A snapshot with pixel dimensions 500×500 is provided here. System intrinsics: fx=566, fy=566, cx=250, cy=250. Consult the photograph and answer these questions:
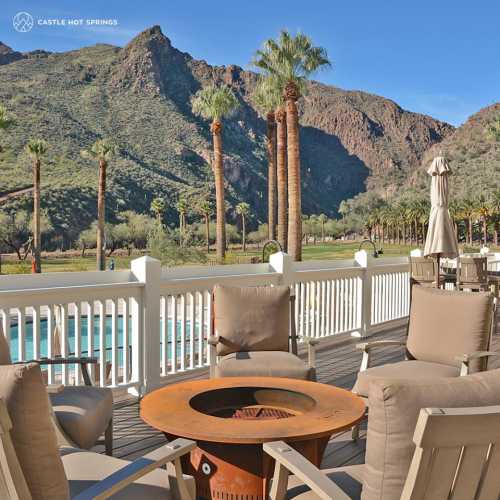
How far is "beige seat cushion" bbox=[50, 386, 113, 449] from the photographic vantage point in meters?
2.62

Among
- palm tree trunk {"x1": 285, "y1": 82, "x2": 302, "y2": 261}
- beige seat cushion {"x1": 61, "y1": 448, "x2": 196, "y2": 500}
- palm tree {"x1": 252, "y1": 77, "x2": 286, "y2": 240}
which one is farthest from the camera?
palm tree {"x1": 252, "y1": 77, "x2": 286, "y2": 240}

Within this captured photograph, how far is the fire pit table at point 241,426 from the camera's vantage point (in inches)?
93.8

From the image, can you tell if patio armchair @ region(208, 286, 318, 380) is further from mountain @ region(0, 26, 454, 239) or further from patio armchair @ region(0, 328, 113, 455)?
mountain @ region(0, 26, 454, 239)

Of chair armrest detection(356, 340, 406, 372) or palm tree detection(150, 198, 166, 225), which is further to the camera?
palm tree detection(150, 198, 166, 225)

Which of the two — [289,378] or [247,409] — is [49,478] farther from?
[289,378]

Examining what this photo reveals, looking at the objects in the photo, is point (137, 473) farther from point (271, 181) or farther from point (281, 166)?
point (271, 181)

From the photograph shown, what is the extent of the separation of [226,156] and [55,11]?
2376 centimetres

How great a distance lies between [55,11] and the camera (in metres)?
60.5

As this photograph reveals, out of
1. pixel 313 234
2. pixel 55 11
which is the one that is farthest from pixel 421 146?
pixel 55 11

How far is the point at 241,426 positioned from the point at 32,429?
1.09 meters

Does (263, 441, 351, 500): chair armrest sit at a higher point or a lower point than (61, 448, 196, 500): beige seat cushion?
higher

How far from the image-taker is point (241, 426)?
8.04 feet

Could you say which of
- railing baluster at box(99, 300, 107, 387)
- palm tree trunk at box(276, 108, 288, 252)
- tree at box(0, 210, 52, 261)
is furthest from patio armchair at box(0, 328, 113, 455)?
tree at box(0, 210, 52, 261)
